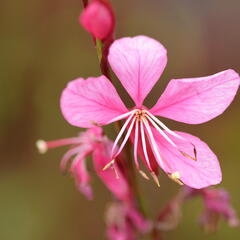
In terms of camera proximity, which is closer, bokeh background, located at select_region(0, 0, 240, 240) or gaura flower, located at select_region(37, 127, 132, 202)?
gaura flower, located at select_region(37, 127, 132, 202)

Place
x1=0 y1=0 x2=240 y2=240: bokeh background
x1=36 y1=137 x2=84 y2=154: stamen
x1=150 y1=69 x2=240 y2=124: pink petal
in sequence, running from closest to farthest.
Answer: x1=150 y1=69 x2=240 y2=124: pink petal, x1=36 y1=137 x2=84 y2=154: stamen, x1=0 y1=0 x2=240 y2=240: bokeh background

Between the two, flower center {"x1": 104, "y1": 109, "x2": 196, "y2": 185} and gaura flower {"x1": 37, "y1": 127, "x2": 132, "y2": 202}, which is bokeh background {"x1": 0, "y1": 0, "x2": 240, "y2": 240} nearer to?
gaura flower {"x1": 37, "y1": 127, "x2": 132, "y2": 202}

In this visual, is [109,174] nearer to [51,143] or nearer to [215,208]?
[51,143]

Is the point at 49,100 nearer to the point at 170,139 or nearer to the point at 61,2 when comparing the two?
the point at 61,2

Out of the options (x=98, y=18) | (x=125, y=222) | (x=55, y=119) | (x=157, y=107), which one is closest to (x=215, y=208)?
(x=125, y=222)

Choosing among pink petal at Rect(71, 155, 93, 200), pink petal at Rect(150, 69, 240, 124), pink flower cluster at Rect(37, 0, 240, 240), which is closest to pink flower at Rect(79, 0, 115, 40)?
pink flower cluster at Rect(37, 0, 240, 240)

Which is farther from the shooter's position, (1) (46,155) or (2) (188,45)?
(2) (188,45)

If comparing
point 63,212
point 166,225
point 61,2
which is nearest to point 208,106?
point 166,225
